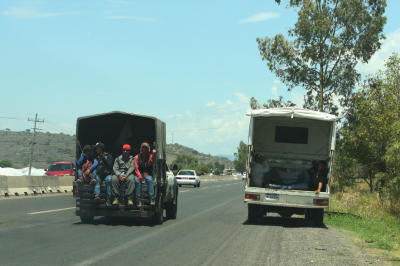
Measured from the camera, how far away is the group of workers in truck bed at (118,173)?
38.7ft

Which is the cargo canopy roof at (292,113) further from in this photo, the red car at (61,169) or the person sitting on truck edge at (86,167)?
the red car at (61,169)

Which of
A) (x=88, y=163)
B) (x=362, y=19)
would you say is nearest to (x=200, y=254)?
(x=88, y=163)

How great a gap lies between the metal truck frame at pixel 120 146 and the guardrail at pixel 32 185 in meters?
10.0

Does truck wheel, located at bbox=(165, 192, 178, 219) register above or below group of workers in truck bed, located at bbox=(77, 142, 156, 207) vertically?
below

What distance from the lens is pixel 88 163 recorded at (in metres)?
12.3

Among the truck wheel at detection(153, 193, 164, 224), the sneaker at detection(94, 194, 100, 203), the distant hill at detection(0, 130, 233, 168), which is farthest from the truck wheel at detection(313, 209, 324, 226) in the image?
the distant hill at detection(0, 130, 233, 168)

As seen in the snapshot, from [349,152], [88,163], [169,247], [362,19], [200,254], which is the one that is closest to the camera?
[200,254]

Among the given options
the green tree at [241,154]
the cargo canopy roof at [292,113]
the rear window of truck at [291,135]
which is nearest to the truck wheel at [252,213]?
the cargo canopy roof at [292,113]

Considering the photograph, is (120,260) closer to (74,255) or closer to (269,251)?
(74,255)

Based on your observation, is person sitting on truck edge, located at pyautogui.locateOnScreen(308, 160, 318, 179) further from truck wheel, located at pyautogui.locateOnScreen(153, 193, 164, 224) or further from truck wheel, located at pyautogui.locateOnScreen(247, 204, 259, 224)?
truck wheel, located at pyautogui.locateOnScreen(153, 193, 164, 224)

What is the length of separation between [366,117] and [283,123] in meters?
9.76

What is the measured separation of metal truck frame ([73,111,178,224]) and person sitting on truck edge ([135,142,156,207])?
13cm

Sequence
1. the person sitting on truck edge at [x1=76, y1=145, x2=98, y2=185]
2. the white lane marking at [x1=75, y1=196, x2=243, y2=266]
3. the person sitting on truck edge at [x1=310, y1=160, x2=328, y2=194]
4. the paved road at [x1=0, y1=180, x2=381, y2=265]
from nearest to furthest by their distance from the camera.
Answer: the white lane marking at [x1=75, y1=196, x2=243, y2=266] < the paved road at [x1=0, y1=180, x2=381, y2=265] < the person sitting on truck edge at [x1=76, y1=145, x2=98, y2=185] < the person sitting on truck edge at [x1=310, y1=160, x2=328, y2=194]

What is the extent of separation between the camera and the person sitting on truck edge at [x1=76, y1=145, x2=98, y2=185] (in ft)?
39.4
